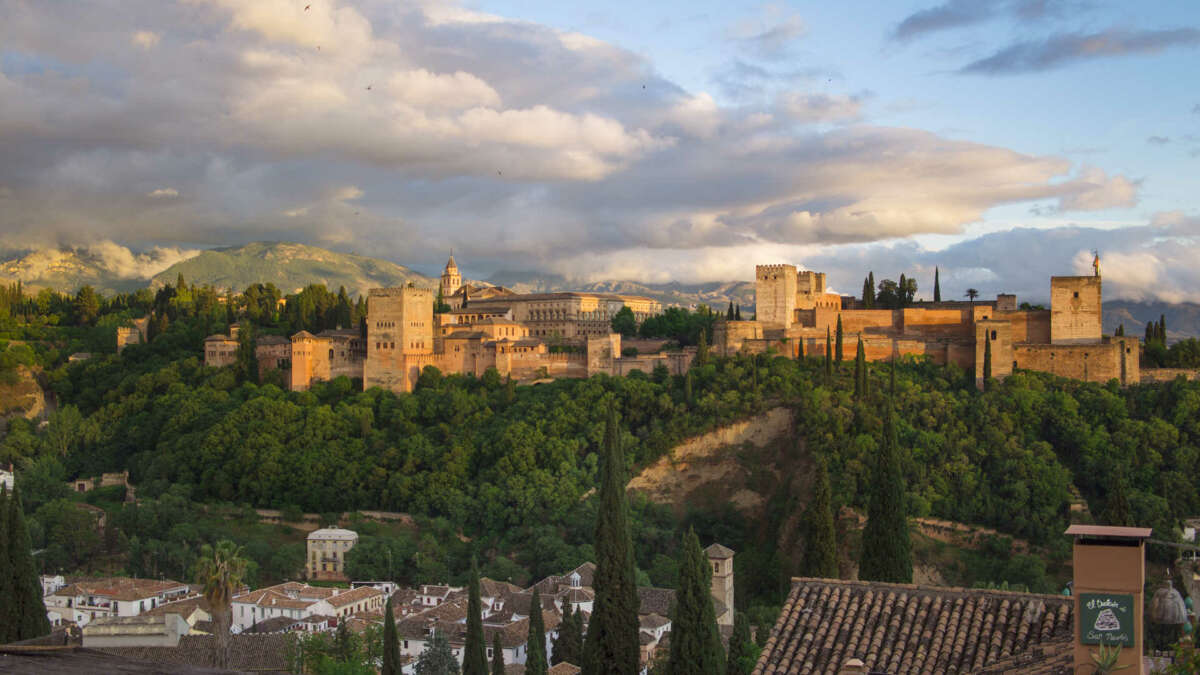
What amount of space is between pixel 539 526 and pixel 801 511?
1077 cm

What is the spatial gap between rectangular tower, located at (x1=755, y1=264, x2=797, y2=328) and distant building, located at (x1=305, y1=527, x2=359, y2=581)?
22.8 meters

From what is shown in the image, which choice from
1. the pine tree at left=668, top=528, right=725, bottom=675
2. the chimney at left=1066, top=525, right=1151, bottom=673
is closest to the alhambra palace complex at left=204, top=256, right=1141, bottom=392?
the pine tree at left=668, top=528, right=725, bottom=675

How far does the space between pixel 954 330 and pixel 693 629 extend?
36.8 meters

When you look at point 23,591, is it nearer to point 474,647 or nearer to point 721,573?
point 474,647

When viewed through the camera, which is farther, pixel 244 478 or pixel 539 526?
pixel 244 478

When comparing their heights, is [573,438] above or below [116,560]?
above

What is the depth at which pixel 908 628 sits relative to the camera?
11.8 m

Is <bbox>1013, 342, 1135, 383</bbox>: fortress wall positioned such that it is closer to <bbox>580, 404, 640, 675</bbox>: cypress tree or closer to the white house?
<bbox>580, 404, 640, 675</bbox>: cypress tree

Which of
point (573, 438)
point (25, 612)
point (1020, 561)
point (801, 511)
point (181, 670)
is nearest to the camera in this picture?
point (181, 670)

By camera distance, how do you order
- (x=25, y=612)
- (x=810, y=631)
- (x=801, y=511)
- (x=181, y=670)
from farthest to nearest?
(x=801, y=511)
(x=25, y=612)
(x=810, y=631)
(x=181, y=670)

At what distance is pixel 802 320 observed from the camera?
55844mm

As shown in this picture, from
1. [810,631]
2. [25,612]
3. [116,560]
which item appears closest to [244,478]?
[116,560]

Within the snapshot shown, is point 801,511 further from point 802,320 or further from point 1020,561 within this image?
point 802,320

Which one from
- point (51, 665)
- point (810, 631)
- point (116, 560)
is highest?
point (51, 665)
